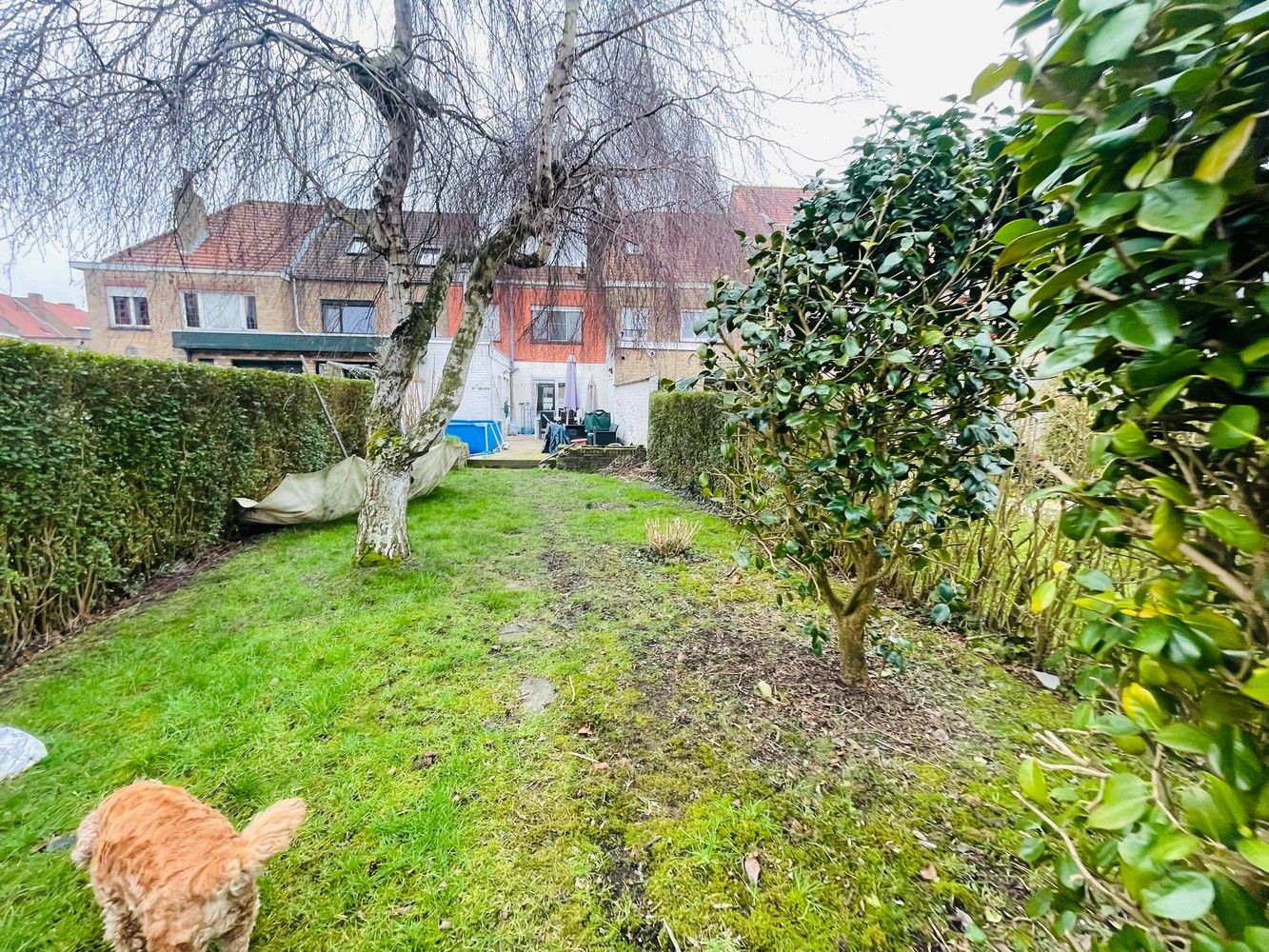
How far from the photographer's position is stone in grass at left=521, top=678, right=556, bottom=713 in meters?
2.21

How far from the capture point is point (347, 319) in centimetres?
1487

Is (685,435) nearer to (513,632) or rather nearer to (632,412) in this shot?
(513,632)

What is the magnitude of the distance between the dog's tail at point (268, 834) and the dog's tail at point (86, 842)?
1.74 feet

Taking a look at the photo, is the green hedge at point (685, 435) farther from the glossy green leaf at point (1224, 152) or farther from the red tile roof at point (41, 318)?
the red tile roof at point (41, 318)

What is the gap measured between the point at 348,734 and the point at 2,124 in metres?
3.95

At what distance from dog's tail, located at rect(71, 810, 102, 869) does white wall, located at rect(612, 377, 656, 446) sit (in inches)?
379

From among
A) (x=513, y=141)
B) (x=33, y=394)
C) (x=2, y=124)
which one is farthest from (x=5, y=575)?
(x=513, y=141)

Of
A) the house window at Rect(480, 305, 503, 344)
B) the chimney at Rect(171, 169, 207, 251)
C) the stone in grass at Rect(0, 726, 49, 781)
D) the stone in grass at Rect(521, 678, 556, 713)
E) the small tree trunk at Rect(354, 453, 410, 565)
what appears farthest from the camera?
the house window at Rect(480, 305, 503, 344)

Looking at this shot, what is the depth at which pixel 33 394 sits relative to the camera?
101 inches

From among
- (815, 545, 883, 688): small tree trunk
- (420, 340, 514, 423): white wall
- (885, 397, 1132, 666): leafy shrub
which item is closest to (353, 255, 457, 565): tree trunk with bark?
(815, 545, 883, 688): small tree trunk

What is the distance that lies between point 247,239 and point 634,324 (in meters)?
3.49

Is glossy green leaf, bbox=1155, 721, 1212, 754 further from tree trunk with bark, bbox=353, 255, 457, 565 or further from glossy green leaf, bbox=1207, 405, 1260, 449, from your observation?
tree trunk with bark, bbox=353, 255, 457, 565

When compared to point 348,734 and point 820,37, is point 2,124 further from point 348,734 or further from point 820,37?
point 820,37

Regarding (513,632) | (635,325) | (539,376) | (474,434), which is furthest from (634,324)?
(539,376)
